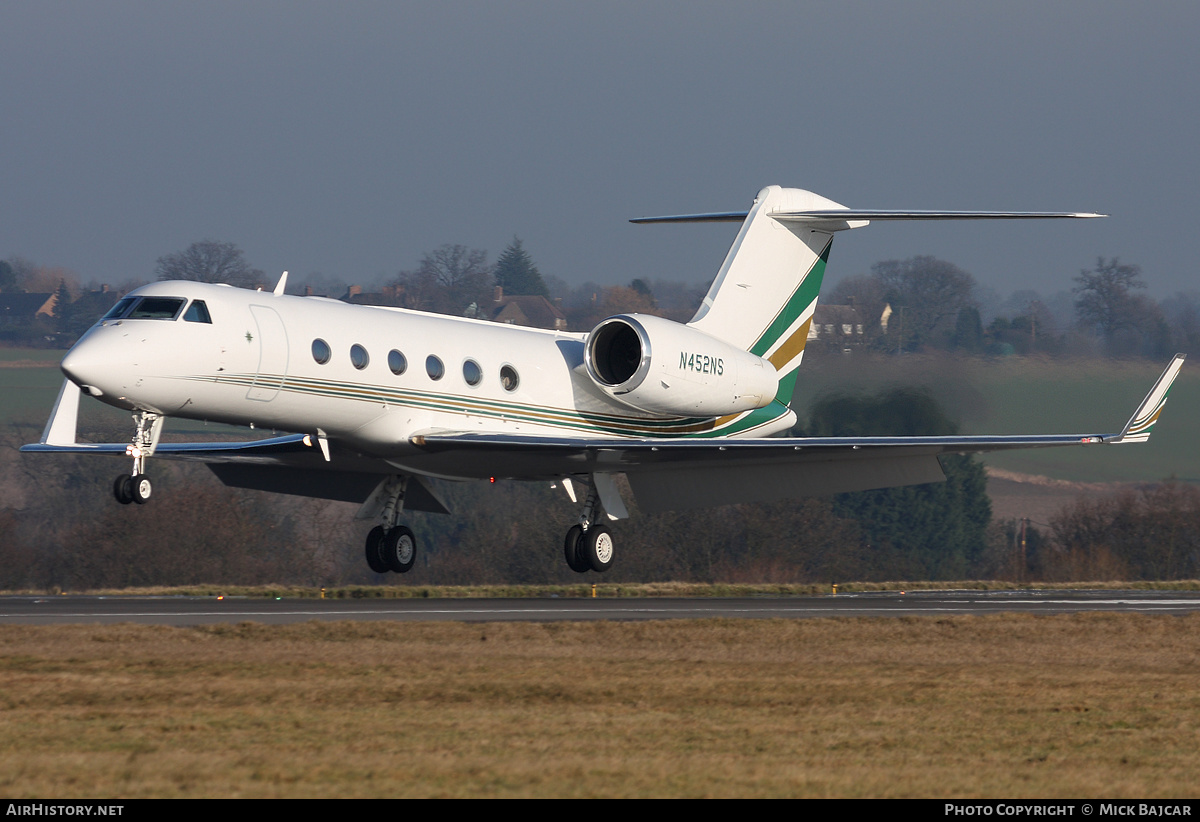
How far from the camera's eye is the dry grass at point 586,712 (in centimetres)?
877

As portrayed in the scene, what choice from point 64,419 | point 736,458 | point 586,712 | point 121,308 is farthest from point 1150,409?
point 64,419

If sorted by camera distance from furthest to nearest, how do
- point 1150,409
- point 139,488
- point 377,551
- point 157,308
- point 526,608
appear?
point 377,551 < point 526,608 < point 1150,409 < point 157,308 < point 139,488

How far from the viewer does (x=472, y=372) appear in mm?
21938

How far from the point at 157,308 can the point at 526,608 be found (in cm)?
788

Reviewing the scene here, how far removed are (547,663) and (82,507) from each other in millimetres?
46135

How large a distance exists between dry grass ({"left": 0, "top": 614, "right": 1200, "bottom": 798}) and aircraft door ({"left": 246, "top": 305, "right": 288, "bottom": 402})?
3532 mm

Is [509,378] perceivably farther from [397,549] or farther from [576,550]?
[397,549]

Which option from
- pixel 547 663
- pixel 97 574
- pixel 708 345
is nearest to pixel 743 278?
pixel 708 345

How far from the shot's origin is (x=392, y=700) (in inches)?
472

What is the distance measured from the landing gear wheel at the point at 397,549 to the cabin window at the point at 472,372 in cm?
399

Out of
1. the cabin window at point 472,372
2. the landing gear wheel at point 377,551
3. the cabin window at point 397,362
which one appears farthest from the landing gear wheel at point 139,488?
the landing gear wheel at point 377,551

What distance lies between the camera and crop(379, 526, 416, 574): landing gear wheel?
80.8ft

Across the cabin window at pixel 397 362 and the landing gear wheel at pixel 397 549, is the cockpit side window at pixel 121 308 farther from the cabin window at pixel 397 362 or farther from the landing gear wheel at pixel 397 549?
the landing gear wheel at pixel 397 549

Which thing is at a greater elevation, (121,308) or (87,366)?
(121,308)
